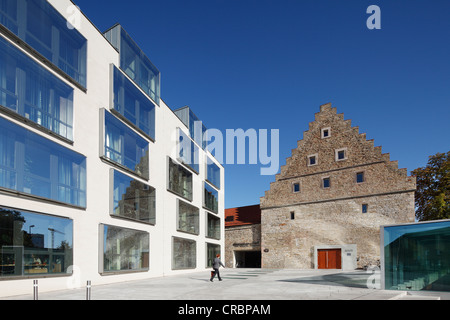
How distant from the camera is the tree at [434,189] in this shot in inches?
1156

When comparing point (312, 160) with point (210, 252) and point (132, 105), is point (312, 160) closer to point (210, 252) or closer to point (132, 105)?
point (210, 252)

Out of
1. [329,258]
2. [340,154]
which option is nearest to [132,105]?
[340,154]

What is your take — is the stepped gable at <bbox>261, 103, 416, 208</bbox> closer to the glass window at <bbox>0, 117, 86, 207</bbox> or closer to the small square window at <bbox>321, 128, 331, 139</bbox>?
the small square window at <bbox>321, 128, 331, 139</bbox>

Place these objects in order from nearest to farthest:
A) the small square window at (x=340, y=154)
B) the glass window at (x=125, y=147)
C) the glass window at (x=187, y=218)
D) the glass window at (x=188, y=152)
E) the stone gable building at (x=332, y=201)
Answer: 1. the glass window at (x=125, y=147)
2. the glass window at (x=187, y=218)
3. the glass window at (x=188, y=152)
4. the stone gable building at (x=332, y=201)
5. the small square window at (x=340, y=154)

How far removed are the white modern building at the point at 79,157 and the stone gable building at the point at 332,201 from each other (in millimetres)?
12095

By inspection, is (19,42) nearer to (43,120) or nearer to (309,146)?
(43,120)

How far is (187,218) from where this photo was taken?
28516 mm

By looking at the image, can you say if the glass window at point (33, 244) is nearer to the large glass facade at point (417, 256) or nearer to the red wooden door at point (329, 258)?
Result: the large glass facade at point (417, 256)

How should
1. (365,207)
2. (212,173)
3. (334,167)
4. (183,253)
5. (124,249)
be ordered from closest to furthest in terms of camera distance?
(124,249) → (183,253) → (365,207) → (334,167) → (212,173)

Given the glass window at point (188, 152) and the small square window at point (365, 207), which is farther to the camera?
the small square window at point (365, 207)

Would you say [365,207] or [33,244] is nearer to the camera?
[33,244]

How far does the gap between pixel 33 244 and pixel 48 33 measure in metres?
8.23

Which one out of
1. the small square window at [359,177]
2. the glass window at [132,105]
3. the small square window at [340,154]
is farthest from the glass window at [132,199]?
the small square window at [359,177]
